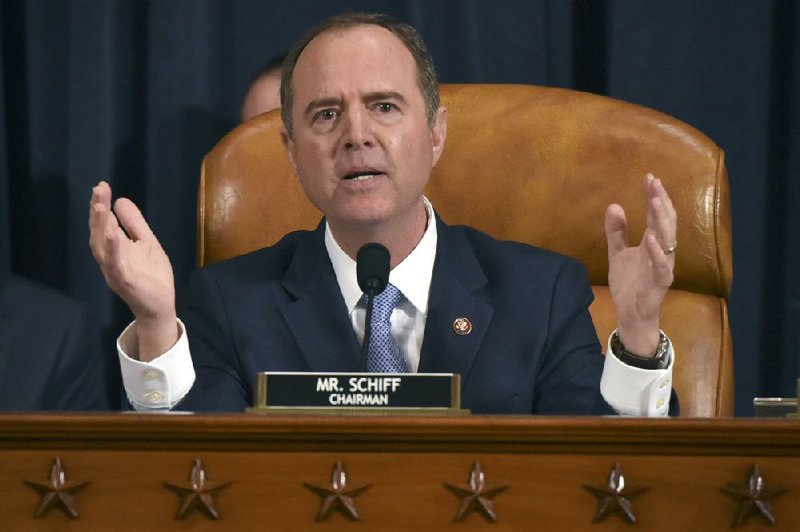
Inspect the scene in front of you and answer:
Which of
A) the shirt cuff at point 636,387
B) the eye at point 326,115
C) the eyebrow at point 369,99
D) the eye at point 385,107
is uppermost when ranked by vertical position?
the eyebrow at point 369,99

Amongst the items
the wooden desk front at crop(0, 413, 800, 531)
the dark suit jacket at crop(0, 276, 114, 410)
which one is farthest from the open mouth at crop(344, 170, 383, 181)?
the dark suit jacket at crop(0, 276, 114, 410)

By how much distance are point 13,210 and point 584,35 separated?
130 cm

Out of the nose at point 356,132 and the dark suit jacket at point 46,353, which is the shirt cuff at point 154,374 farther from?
the dark suit jacket at point 46,353

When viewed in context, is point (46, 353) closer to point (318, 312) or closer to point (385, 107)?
point (318, 312)

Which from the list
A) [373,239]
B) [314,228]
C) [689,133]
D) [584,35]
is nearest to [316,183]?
[373,239]

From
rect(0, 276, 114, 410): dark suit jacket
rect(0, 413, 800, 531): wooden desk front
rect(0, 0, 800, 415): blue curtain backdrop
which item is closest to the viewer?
rect(0, 413, 800, 531): wooden desk front

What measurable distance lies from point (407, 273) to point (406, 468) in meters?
0.82

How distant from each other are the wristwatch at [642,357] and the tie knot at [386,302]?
0.38 metres

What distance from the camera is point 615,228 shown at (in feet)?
5.04

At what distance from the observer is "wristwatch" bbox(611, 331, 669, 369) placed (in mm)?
1528

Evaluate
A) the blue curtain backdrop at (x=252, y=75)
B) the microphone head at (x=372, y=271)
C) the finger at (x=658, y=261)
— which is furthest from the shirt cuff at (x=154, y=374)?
the blue curtain backdrop at (x=252, y=75)

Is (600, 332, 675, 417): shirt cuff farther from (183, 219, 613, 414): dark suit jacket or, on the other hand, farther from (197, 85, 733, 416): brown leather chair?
(197, 85, 733, 416): brown leather chair

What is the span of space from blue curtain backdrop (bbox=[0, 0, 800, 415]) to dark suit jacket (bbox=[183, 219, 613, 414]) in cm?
93

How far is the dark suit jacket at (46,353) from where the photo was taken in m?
2.45
